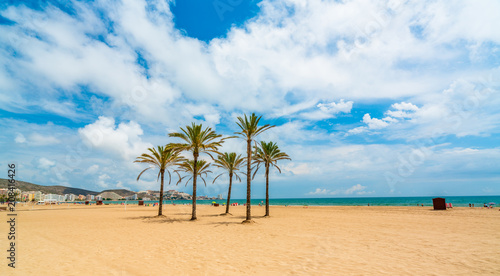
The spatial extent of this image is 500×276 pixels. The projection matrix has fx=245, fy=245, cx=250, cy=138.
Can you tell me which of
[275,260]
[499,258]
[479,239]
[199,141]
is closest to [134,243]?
[275,260]

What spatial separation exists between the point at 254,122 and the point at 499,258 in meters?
18.0

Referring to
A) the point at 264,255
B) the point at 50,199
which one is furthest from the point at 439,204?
the point at 50,199

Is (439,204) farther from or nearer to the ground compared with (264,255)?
nearer to the ground

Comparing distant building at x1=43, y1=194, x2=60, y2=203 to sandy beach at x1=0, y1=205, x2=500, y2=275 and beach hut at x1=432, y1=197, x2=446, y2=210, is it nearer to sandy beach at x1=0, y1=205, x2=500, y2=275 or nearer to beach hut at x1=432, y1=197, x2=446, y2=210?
sandy beach at x1=0, y1=205, x2=500, y2=275

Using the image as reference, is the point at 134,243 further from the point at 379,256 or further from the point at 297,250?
the point at 379,256

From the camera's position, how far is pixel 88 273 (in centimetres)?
794

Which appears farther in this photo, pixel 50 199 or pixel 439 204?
pixel 50 199

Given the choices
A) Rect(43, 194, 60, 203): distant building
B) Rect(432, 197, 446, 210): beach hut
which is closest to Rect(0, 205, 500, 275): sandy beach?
Rect(432, 197, 446, 210): beach hut

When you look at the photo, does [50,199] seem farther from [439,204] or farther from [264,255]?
[439,204]

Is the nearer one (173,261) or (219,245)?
(173,261)

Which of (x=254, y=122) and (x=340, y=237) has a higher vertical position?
(x=254, y=122)

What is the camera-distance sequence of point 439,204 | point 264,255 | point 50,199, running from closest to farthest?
point 264,255 → point 439,204 → point 50,199

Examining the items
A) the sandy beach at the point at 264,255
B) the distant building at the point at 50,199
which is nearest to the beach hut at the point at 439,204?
the sandy beach at the point at 264,255

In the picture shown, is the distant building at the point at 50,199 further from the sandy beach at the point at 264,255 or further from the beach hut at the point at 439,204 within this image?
the beach hut at the point at 439,204
